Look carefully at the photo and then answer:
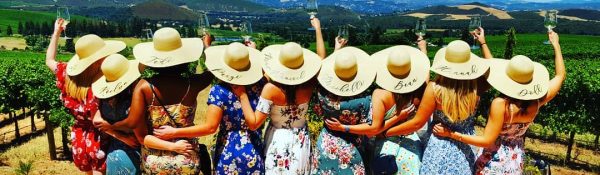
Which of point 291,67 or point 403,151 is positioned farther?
point 403,151

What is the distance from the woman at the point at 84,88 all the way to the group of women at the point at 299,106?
0.07ft

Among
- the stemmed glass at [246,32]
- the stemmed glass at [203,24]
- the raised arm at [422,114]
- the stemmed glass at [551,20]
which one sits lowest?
the raised arm at [422,114]

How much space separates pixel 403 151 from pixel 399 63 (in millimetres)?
1118

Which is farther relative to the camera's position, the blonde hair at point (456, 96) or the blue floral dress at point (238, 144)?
the blue floral dress at point (238, 144)

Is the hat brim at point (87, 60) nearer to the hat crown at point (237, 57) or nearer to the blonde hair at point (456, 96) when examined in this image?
the hat crown at point (237, 57)

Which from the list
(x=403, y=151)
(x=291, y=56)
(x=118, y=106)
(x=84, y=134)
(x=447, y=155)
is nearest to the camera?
(x=291, y=56)

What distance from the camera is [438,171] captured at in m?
5.25

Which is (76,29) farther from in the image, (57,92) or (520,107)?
(520,107)

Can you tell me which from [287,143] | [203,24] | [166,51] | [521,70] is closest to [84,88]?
[166,51]

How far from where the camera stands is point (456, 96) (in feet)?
15.6

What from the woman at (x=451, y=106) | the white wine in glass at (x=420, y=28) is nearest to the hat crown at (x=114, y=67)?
the woman at (x=451, y=106)

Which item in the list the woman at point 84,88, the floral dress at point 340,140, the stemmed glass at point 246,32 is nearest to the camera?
the floral dress at point 340,140

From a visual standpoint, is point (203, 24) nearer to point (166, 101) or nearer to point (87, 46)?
point (87, 46)

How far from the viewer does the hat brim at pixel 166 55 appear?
185 inches
